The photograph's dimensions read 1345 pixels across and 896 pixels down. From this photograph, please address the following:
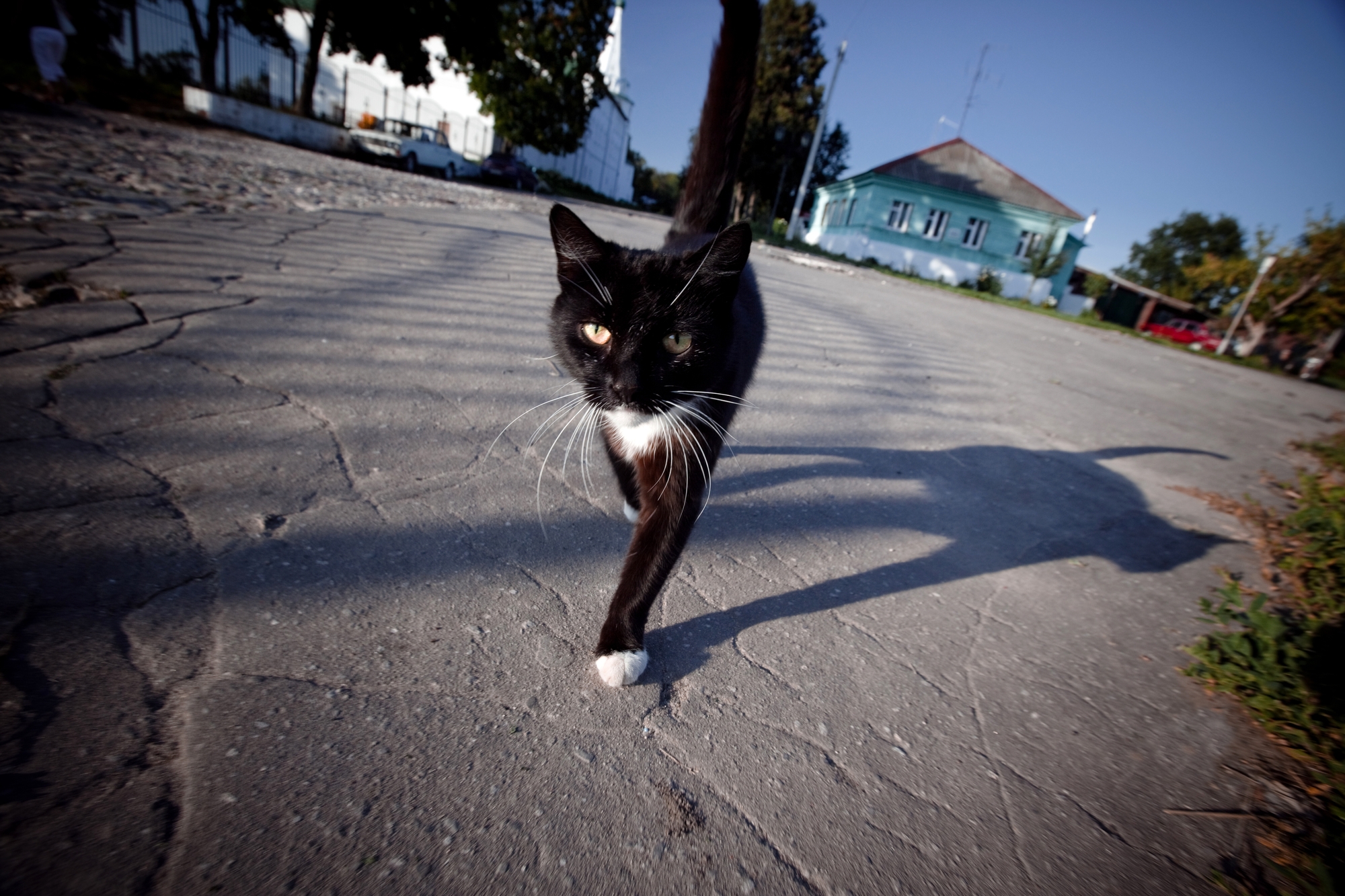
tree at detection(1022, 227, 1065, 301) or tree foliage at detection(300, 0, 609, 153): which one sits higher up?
tree foliage at detection(300, 0, 609, 153)

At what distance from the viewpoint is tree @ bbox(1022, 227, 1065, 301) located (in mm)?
23609

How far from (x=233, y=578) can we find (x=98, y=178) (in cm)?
629

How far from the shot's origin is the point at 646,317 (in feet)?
5.11

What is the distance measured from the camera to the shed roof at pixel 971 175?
25.1 meters

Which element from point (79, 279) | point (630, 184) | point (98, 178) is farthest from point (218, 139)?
point (630, 184)

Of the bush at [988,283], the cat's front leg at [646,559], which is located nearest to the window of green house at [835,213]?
the bush at [988,283]

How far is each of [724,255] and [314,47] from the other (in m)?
23.3

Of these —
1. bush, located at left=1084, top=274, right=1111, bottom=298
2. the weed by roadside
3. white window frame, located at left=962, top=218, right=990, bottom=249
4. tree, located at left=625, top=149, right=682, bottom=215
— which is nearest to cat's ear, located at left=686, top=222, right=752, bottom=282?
the weed by roadside

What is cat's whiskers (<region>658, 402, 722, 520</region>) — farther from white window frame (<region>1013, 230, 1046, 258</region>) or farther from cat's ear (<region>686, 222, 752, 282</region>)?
white window frame (<region>1013, 230, 1046, 258</region>)

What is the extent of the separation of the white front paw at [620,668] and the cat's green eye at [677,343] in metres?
0.86

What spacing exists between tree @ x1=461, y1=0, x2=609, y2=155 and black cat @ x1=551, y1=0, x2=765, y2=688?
2609cm

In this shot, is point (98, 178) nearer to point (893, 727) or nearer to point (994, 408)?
point (893, 727)

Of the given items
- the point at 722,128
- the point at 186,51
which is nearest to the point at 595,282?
the point at 722,128

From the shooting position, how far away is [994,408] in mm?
4508
